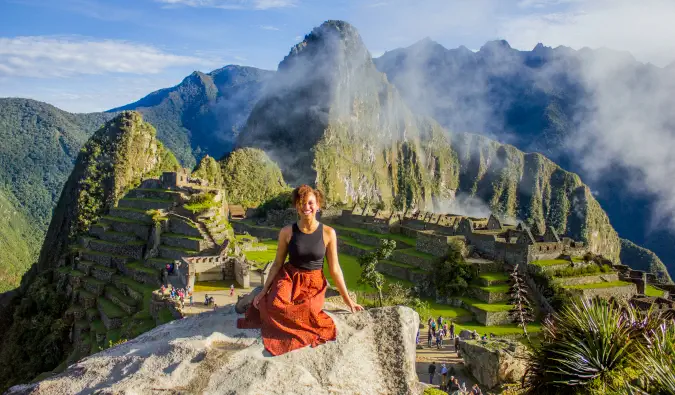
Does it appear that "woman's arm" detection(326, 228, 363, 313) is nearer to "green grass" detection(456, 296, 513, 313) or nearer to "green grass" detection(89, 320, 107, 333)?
"green grass" detection(89, 320, 107, 333)

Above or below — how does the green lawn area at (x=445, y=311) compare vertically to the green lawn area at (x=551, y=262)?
below

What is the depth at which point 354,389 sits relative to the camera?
6.25 metres

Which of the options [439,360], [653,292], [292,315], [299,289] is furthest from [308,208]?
[653,292]

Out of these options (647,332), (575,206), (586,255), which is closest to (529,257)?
(586,255)

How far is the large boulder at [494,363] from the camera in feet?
59.4

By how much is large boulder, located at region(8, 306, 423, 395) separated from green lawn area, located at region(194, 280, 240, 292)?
68.8 feet

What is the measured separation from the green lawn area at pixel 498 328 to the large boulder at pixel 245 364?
25.2 m

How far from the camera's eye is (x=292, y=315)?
6422 mm

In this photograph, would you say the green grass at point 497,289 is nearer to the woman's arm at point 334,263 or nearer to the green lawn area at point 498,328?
the green lawn area at point 498,328

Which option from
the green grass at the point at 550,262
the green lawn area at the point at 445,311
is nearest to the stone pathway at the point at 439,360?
the green lawn area at the point at 445,311

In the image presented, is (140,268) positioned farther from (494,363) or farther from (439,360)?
(494,363)

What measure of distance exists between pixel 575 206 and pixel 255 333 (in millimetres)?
207003

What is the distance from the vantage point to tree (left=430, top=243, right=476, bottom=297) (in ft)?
123

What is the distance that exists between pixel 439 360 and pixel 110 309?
1830cm
